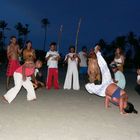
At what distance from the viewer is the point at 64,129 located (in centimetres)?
853

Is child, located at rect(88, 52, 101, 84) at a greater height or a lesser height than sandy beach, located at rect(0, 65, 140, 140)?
greater

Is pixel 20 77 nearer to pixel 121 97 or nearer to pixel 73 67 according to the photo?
pixel 121 97

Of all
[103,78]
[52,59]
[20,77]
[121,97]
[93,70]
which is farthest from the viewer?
[52,59]

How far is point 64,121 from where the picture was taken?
948 centimetres

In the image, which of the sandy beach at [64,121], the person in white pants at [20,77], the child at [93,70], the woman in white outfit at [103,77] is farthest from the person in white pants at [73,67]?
the woman in white outfit at [103,77]

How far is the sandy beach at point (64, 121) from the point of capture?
7.99 metres

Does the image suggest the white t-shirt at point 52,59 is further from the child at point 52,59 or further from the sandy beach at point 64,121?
the sandy beach at point 64,121

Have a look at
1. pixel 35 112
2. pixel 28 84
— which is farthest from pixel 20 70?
pixel 35 112

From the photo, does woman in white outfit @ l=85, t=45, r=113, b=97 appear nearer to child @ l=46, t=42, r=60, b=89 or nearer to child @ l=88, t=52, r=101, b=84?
child @ l=88, t=52, r=101, b=84

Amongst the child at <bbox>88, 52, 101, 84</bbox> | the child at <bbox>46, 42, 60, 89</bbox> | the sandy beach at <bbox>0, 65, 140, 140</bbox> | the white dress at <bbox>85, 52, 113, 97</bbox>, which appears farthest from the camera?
the child at <bbox>46, 42, 60, 89</bbox>

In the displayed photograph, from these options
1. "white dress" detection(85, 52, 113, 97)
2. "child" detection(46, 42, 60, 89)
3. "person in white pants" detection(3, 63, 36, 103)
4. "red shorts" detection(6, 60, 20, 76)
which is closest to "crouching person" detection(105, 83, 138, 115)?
"white dress" detection(85, 52, 113, 97)

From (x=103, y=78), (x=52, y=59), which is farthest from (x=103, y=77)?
(x=52, y=59)

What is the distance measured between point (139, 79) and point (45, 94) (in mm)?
3384

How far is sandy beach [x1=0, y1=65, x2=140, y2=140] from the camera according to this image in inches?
315
